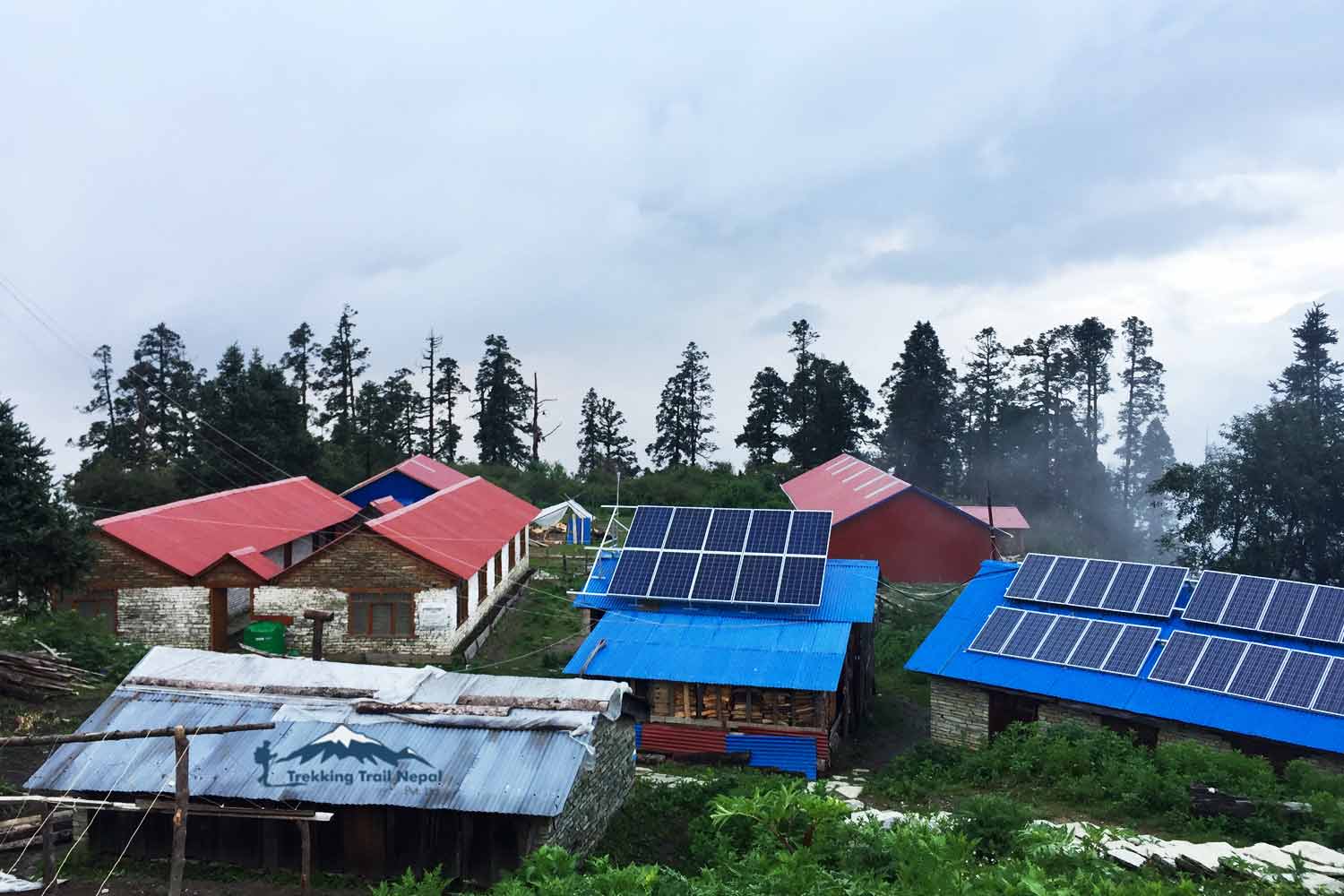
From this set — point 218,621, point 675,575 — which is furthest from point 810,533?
point 218,621

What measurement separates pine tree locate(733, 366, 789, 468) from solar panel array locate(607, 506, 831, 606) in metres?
45.3

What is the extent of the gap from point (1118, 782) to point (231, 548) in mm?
27457

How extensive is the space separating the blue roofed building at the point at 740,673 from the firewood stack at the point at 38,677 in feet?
40.4

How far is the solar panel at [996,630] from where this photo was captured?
76.9 ft

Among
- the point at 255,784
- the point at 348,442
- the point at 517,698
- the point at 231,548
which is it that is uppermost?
the point at 348,442

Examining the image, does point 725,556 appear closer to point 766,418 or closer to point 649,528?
point 649,528

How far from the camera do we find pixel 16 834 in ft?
52.3

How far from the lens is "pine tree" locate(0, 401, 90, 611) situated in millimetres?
25109

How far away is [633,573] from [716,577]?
2.33 m

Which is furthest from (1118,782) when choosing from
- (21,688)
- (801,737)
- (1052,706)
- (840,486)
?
(840,486)

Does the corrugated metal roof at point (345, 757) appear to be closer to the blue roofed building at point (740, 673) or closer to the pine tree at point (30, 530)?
the blue roofed building at point (740, 673)

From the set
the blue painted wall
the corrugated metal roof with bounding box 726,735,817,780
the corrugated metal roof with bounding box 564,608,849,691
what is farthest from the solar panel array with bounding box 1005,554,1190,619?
the blue painted wall

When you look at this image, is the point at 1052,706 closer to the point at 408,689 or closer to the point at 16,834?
the point at 408,689

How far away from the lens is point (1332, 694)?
1914 cm
